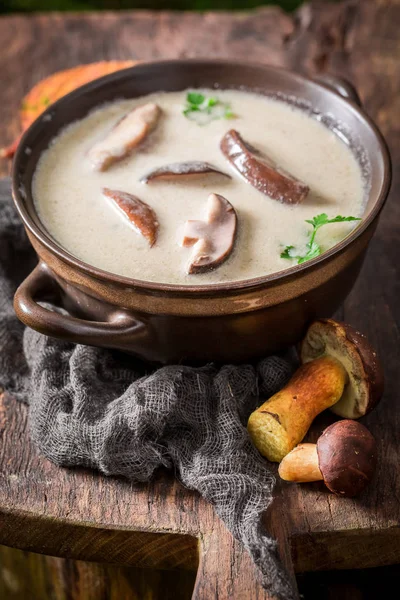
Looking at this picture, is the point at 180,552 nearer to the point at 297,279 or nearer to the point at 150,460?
the point at 150,460

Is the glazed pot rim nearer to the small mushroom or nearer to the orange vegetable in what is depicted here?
the small mushroom

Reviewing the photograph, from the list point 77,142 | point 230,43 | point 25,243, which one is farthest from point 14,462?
point 230,43

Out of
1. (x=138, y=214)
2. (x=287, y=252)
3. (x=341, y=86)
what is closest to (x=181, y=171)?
(x=138, y=214)

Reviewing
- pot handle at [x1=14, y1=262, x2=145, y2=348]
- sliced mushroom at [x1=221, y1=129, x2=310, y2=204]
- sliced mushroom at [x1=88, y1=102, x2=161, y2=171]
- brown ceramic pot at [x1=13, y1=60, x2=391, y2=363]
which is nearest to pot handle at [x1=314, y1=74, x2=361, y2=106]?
brown ceramic pot at [x1=13, y1=60, x2=391, y2=363]

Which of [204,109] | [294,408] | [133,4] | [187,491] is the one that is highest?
[204,109]

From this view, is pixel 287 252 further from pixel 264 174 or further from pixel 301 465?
pixel 301 465

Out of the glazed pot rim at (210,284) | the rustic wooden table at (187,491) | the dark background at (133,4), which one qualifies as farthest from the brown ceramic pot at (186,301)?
the dark background at (133,4)

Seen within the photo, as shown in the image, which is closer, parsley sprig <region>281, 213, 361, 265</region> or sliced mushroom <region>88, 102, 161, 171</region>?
parsley sprig <region>281, 213, 361, 265</region>

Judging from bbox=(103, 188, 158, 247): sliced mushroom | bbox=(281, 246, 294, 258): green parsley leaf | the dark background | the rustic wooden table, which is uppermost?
bbox=(103, 188, 158, 247): sliced mushroom
